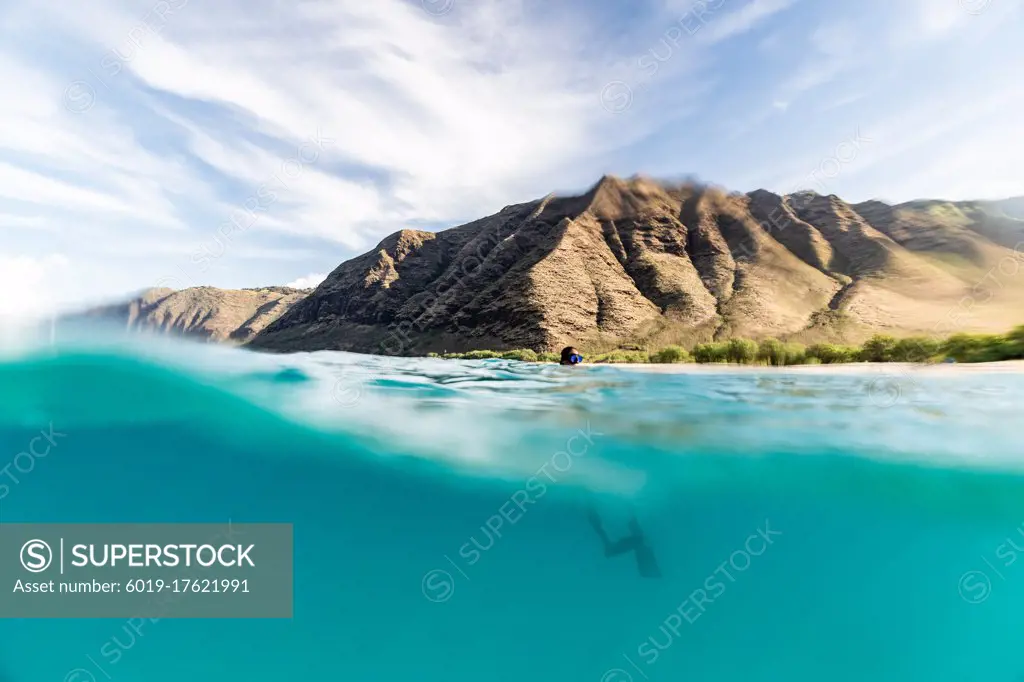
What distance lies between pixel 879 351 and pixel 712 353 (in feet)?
36.2

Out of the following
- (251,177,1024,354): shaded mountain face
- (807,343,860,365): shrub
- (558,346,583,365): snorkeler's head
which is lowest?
(807,343,860,365): shrub

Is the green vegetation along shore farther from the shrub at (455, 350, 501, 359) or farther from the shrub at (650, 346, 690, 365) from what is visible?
the shrub at (455, 350, 501, 359)

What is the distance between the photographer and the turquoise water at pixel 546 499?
41.3ft

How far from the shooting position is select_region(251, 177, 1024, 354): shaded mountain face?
69438mm

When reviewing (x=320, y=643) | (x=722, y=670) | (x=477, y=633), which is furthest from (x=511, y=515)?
(x=722, y=670)

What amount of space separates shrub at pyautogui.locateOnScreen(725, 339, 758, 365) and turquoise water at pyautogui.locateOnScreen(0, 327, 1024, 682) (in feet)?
64.1

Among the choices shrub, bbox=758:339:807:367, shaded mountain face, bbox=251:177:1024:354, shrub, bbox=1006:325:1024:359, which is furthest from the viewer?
shaded mountain face, bbox=251:177:1024:354

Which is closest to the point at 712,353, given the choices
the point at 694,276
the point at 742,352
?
the point at 742,352

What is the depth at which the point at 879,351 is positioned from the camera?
101ft

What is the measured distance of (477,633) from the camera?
13227 millimetres

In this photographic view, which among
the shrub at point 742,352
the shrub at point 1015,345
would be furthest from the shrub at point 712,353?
the shrub at point 1015,345

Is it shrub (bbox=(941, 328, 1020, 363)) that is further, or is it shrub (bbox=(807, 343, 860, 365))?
shrub (bbox=(807, 343, 860, 365))

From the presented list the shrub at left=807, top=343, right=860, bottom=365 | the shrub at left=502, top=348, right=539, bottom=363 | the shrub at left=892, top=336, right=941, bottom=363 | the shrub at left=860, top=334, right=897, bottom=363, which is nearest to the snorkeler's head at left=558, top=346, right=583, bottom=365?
the shrub at left=807, top=343, right=860, bottom=365

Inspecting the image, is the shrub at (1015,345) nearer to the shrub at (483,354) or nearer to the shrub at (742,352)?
the shrub at (742,352)
